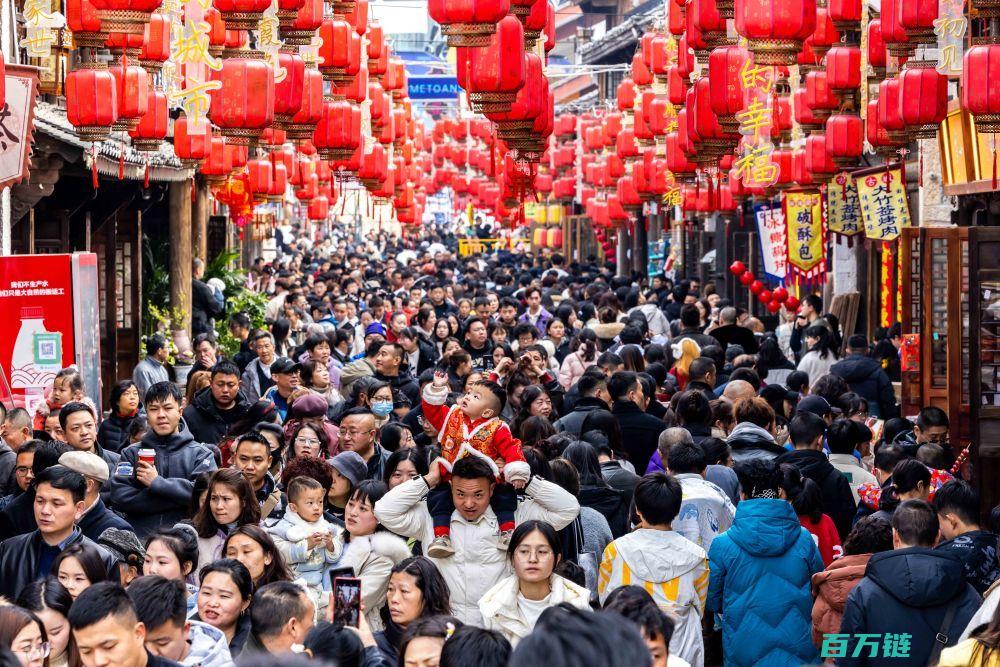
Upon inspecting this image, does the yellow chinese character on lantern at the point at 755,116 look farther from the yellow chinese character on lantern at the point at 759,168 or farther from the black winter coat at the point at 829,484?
the black winter coat at the point at 829,484

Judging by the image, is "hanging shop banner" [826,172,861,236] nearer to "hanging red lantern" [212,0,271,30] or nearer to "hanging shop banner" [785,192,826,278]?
"hanging shop banner" [785,192,826,278]

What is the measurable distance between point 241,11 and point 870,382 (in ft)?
20.3

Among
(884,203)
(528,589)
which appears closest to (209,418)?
(528,589)

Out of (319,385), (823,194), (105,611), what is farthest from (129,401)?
(823,194)

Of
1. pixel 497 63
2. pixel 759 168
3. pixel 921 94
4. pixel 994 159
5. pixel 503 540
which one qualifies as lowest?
pixel 503 540

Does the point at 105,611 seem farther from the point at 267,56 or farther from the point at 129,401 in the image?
the point at 267,56

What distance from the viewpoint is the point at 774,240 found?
75.8 feet

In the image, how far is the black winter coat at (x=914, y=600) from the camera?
23.3 feet

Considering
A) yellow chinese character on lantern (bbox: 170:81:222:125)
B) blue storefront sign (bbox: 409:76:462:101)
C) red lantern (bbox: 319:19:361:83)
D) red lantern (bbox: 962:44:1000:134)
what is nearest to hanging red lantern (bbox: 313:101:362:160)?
red lantern (bbox: 319:19:361:83)

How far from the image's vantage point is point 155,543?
7.35 meters

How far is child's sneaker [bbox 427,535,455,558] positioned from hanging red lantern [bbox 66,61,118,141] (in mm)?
6378

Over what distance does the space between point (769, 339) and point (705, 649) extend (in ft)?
23.8

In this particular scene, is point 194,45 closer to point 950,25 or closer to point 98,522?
point 950,25

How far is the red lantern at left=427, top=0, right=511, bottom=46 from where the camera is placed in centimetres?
1052
